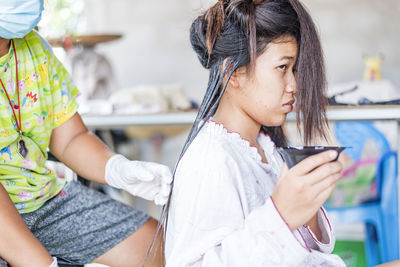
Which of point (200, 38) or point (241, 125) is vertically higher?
point (200, 38)

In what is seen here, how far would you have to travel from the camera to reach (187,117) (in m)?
1.98

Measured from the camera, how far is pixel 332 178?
989mm

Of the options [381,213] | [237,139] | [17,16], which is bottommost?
[381,213]

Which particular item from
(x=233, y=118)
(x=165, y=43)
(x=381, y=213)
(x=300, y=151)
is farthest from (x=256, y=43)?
(x=165, y=43)

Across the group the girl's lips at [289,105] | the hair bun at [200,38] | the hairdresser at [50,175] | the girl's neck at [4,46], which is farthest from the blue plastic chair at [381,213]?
the girl's neck at [4,46]

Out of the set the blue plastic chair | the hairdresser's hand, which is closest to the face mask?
the hairdresser's hand

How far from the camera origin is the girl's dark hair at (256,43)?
126cm

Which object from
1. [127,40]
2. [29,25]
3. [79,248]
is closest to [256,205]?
[79,248]

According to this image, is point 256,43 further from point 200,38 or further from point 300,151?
point 300,151

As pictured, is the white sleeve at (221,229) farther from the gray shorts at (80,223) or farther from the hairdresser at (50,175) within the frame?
the gray shorts at (80,223)

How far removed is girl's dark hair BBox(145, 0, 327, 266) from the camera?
1260 mm

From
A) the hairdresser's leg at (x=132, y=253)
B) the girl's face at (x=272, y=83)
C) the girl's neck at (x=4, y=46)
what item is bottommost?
the hairdresser's leg at (x=132, y=253)

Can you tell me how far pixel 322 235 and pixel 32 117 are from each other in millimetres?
793

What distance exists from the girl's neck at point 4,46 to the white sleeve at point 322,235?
2.81 feet
